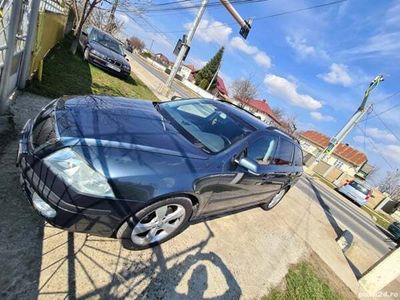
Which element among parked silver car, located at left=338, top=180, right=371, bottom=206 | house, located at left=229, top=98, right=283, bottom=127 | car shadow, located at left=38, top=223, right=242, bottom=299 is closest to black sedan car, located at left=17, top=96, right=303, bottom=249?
car shadow, located at left=38, top=223, right=242, bottom=299

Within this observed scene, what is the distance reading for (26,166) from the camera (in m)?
2.40

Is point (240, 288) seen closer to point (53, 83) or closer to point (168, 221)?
point (168, 221)

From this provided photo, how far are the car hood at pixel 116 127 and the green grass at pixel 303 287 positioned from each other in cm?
228

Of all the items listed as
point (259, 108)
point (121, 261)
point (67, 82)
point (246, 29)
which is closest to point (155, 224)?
point (121, 261)

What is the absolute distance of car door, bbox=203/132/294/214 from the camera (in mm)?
3342

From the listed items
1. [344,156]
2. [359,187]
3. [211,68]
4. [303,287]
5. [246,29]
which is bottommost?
[303,287]

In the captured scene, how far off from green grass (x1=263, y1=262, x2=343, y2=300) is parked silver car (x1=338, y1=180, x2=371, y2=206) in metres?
15.9

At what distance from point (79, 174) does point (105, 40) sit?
12.2 m

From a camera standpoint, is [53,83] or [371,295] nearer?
[371,295]

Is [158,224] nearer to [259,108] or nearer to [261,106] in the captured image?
[259,108]

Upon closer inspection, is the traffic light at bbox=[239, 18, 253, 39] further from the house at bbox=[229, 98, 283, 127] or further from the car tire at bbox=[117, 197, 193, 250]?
the house at bbox=[229, 98, 283, 127]

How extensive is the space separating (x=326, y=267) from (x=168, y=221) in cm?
380

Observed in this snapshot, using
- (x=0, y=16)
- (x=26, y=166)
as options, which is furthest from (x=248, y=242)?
(x=0, y=16)

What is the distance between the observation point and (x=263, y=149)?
4.10m
